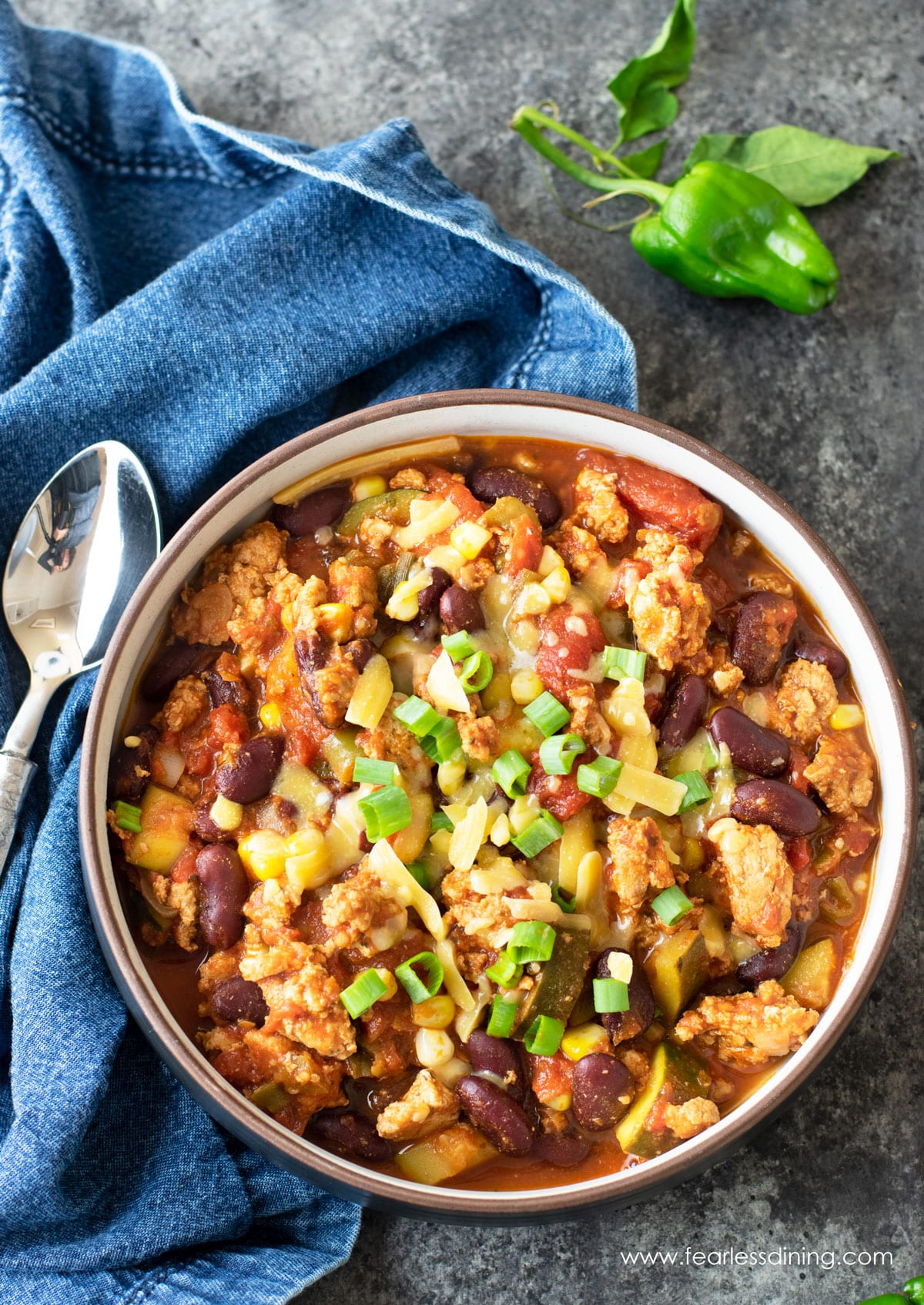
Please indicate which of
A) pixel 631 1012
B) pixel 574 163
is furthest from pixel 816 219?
pixel 631 1012

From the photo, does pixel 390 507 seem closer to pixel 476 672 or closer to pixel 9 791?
pixel 476 672

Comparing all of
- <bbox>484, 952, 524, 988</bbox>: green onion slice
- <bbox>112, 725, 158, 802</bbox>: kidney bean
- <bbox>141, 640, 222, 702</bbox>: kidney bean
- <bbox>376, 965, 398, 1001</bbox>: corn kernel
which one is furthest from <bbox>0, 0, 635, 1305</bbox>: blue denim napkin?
<bbox>484, 952, 524, 988</bbox>: green onion slice

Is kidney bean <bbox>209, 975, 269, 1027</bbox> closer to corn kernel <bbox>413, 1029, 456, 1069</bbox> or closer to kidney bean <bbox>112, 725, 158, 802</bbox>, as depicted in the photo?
corn kernel <bbox>413, 1029, 456, 1069</bbox>

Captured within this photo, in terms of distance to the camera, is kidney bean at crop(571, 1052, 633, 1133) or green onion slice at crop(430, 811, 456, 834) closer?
kidney bean at crop(571, 1052, 633, 1133)

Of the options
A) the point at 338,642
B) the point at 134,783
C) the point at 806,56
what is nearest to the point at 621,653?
the point at 338,642

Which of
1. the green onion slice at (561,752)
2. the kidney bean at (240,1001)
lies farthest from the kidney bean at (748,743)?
the kidney bean at (240,1001)

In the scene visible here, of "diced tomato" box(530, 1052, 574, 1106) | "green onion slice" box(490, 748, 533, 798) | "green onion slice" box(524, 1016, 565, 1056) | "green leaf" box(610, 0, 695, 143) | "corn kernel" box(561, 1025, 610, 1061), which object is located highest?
"green leaf" box(610, 0, 695, 143)

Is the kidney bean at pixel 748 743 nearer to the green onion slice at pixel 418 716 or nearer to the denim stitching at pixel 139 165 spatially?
the green onion slice at pixel 418 716
